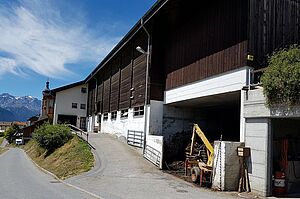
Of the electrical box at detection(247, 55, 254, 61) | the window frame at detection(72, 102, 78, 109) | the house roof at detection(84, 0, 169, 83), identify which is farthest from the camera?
the window frame at detection(72, 102, 78, 109)

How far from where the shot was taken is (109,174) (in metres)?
17.2

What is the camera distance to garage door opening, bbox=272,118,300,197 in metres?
13.2

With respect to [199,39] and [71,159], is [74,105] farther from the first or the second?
[199,39]

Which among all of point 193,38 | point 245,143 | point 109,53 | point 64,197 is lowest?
point 64,197

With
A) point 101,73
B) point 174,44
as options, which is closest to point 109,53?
point 101,73

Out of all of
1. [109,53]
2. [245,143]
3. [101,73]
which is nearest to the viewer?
[245,143]

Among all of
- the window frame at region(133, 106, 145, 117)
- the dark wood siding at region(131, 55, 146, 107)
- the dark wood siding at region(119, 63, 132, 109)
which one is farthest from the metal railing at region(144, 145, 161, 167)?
the dark wood siding at region(119, 63, 132, 109)

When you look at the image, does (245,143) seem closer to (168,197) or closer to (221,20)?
(168,197)

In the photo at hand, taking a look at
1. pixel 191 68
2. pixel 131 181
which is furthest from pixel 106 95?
pixel 131 181

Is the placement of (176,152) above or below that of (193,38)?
below

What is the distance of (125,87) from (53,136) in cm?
739

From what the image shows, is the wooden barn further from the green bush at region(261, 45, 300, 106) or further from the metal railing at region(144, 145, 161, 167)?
the green bush at region(261, 45, 300, 106)

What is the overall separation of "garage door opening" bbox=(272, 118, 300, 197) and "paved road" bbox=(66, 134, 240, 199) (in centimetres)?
208

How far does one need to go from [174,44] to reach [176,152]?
7104 millimetres
